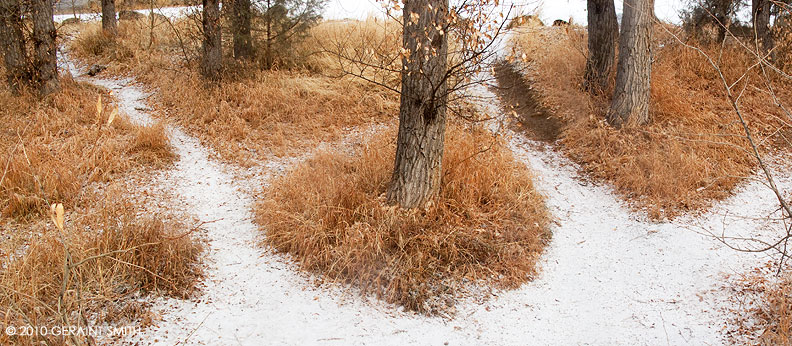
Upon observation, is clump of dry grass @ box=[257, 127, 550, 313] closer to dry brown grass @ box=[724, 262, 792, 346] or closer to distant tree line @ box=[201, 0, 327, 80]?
dry brown grass @ box=[724, 262, 792, 346]

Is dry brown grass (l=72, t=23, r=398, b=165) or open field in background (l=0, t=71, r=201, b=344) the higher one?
dry brown grass (l=72, t=23, r=398, b=165)

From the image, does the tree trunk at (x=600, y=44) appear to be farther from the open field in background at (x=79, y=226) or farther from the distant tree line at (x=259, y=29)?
the open field in background at (x=79, y=226)

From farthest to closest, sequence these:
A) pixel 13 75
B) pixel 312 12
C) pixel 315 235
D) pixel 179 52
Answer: pixel 179 52 → pixel 312 12 → pixel 13 75 → pixel 315 235

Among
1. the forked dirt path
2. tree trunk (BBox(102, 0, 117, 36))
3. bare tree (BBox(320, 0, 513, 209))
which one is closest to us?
the forked dirt path

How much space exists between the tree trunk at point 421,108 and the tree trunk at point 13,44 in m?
6.83

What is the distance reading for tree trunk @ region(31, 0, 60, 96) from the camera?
7.81 meters

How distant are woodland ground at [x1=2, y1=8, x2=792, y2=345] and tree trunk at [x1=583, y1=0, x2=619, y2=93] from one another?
16.4 inches

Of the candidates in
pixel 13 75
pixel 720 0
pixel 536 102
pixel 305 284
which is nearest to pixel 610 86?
pixel 536 102

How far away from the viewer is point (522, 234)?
5.12 m

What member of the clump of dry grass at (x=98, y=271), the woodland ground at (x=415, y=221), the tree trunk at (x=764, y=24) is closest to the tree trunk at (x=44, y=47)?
the woodland ground at (x=415, y=221)

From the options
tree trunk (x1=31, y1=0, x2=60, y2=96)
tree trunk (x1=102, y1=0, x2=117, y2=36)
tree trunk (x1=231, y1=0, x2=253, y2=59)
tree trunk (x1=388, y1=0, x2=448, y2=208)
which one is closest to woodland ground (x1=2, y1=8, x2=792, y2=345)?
tree trunk (x1=388, y1=0, x2=448, y2=208)

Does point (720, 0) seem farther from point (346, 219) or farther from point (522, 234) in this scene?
point (346, 219)

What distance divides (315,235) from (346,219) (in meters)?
0.39

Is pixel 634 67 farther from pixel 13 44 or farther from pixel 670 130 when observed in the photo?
pixel 13 44
